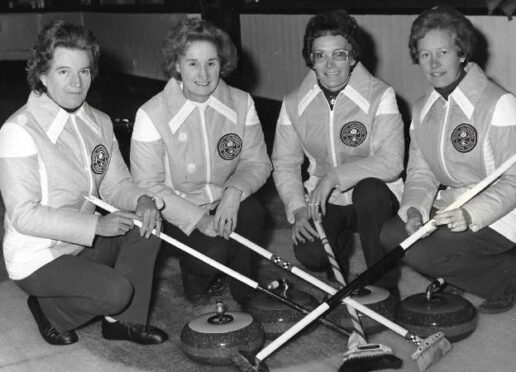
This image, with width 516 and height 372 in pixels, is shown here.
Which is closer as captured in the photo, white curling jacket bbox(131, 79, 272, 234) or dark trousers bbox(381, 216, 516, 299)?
dark trousers bbox(381, 216, 516, 299)

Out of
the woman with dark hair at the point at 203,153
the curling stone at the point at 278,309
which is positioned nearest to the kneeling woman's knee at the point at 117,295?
the woman with dark hair at the point at 203,153

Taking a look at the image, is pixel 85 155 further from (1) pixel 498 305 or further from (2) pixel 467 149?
(1) pixel 498 305

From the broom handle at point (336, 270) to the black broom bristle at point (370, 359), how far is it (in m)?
0.09

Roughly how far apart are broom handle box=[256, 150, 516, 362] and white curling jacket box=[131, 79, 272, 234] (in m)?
0.65

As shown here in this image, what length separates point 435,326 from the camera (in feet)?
8.55

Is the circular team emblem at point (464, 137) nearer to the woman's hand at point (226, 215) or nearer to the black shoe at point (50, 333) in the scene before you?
the woman's hand at point (226, 215)

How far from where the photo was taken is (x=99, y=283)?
2.64m

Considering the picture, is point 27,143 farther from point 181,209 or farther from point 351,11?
point 351,11

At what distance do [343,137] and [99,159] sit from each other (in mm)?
891

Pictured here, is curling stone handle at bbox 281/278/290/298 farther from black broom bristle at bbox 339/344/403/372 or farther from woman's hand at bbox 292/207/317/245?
black broom bristle at bbox 339/344/403/372

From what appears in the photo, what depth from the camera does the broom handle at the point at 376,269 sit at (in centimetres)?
244

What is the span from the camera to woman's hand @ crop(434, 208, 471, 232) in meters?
2.55

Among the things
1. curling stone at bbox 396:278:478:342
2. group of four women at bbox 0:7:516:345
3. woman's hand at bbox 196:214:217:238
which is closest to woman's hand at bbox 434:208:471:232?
group of four women at bbox 0:7:516:345

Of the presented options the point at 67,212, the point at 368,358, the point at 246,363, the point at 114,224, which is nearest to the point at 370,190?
the point at 368,358
